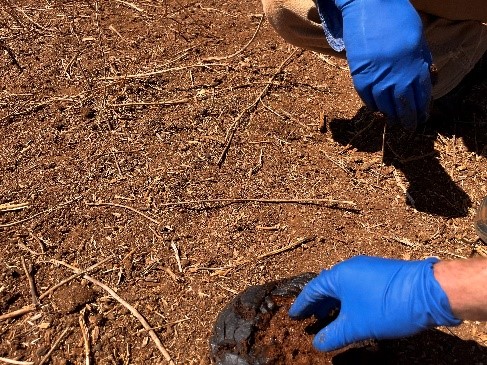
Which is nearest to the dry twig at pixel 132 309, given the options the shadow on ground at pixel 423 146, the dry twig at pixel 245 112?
the dry twig at pixel 245 112

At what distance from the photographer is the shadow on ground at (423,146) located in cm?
218

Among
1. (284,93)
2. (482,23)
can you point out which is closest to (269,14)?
(284,93)

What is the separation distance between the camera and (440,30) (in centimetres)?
222

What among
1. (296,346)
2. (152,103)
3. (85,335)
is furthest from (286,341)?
(152,103)

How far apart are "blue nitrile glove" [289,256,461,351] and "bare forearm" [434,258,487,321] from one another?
0.02 m

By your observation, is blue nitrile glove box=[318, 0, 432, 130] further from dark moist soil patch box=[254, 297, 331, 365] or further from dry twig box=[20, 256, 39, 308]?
dry twig box=[20, 256, 39, 308]

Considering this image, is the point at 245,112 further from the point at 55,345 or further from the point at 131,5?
the point at 55,345

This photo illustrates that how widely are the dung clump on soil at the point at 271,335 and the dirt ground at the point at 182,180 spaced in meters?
0.15

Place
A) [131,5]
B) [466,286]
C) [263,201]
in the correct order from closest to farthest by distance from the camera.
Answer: [466,286] < [263,201] < [131,5]

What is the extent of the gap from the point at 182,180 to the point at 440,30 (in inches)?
44.4

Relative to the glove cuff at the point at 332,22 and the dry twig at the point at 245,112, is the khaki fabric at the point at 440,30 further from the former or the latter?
the dry twig at the point at 245,112

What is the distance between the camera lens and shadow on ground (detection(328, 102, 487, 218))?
7.14ft

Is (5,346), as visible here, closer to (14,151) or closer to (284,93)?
(14,151)

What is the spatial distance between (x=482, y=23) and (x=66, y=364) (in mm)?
1976
